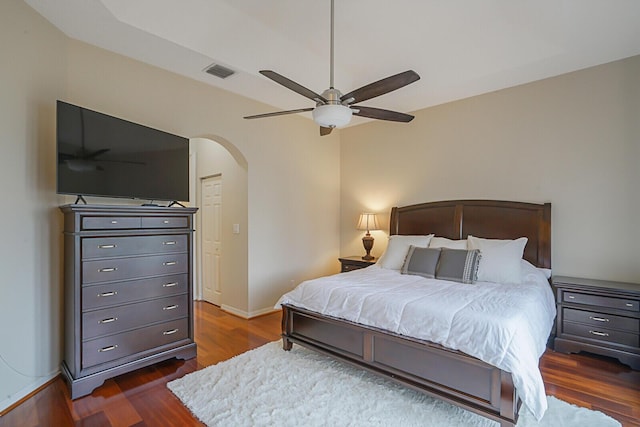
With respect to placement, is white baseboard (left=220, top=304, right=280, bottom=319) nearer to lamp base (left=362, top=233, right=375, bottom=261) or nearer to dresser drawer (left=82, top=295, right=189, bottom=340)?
dresser drawer (left=82, top=295, right=189, bottom=340)

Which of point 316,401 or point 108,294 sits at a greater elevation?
point 108,294

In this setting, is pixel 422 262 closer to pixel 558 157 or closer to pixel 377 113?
pixel 377 113

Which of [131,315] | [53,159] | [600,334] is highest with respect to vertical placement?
[53,159]

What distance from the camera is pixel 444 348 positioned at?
220 centimetres

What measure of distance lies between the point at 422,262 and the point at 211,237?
3.35 meters

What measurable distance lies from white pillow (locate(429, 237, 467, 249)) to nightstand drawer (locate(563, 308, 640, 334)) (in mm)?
1138

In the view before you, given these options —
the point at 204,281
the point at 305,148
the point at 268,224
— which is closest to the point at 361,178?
the point at 305,148

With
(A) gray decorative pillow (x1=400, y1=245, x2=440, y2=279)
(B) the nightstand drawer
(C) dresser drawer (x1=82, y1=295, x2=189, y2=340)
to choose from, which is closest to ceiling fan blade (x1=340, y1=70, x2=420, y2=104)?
(A) gray decorative pillow (x1=400, y1=245, x2=440, y2=279)

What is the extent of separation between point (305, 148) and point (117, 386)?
3769 millimetres

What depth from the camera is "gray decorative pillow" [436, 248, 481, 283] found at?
3244 mm

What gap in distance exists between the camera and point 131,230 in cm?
276

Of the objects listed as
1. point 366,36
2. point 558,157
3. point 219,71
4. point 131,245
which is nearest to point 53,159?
point 131,245

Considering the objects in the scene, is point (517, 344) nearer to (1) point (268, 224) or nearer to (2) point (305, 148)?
(1) point (268, 224)

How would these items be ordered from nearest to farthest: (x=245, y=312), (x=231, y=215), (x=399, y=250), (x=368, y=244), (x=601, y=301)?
(x=601, y=301) < (x=399, y=250) < (x=245, y=312) < (x=231, y=215) < (x=368, y=244)
